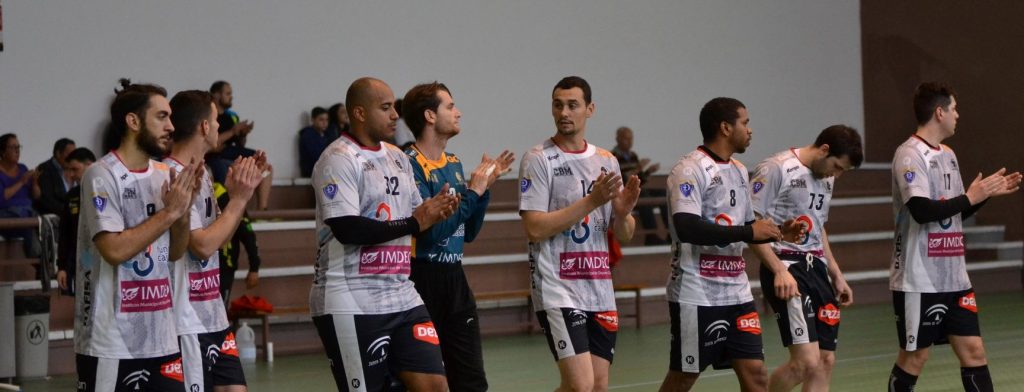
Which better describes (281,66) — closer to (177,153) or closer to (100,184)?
(177,153)

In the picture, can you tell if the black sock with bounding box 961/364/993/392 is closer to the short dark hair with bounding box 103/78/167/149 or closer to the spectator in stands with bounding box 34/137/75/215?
the short dark hair with bounding box 103/78/167/149

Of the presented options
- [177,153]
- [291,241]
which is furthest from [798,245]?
[291,241]

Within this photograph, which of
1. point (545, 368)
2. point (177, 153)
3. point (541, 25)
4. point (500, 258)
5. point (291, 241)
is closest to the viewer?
point (177, 153)

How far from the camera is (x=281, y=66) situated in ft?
51.0

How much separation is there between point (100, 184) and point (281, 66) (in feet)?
35.8

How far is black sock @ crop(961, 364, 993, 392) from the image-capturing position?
23.6ft

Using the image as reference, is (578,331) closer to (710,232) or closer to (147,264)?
(710,232)

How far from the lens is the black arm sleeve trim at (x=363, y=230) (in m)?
5.38

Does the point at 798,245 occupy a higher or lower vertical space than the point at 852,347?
higher

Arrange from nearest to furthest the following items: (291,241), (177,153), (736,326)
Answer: (177,153) → (736,326) → (291,241)

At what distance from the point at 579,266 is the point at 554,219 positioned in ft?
0.99

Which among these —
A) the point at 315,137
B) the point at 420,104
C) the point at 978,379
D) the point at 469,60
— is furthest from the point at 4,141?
the point at 978,379

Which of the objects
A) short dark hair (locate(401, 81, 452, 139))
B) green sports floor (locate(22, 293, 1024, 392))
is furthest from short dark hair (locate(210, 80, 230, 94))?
short dark hair (locate(401, 81, 452, 139))

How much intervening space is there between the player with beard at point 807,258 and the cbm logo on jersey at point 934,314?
0.44 metres
